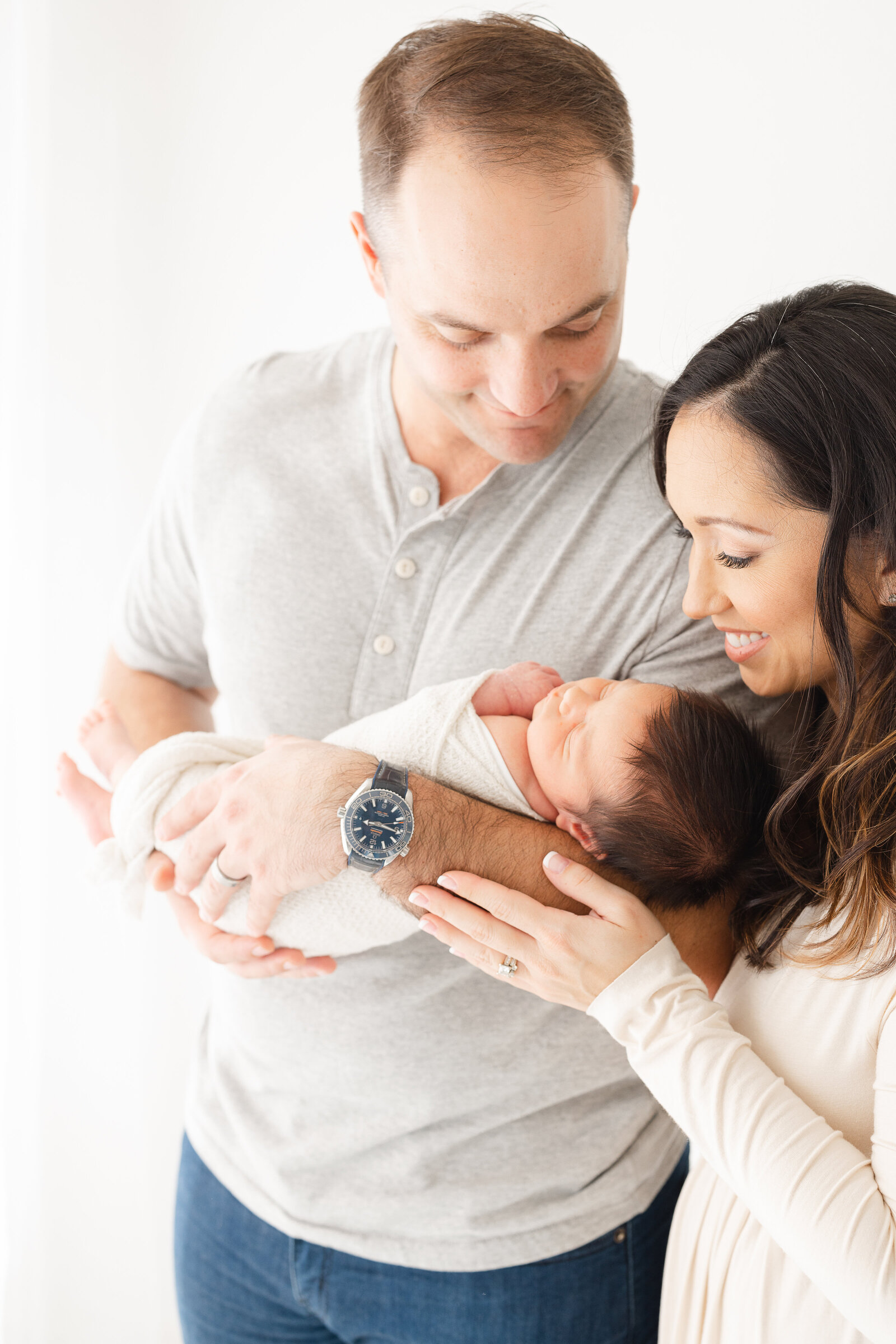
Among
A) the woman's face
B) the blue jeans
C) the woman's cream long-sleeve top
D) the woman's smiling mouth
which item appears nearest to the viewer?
the woman's cream long-sleeve top

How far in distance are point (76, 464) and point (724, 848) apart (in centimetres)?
172

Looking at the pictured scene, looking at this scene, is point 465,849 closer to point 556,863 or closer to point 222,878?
point 556,863

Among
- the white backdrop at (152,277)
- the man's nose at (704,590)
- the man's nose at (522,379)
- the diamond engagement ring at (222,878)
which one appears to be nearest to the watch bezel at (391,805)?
the diamond engagement ring at (222,878)

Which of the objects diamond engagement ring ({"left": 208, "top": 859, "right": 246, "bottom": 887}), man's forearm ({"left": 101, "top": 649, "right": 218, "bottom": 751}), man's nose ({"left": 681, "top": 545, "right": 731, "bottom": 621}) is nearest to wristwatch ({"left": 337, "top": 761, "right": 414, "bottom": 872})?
diamond engagement ring ({"left": 208, "top": 859, "right": 246, "bottom": 887})

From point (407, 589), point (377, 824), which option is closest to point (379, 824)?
point (377, 824)

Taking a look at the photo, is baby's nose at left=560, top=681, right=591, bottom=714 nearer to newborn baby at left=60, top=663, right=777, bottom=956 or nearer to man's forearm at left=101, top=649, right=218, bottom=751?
newborn baby at left=60, top=663, right=777, bottom=956

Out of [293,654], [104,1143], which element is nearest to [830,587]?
[293,654]

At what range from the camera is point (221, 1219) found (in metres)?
1.68

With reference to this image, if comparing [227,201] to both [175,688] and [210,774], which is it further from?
[210,774]

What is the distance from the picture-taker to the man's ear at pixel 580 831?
141 centimetres

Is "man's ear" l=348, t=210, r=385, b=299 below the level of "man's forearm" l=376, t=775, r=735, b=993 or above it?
above

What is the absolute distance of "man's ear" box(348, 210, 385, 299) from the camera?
5.01 feet

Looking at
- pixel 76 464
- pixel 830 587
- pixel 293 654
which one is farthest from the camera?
pixel 76 464

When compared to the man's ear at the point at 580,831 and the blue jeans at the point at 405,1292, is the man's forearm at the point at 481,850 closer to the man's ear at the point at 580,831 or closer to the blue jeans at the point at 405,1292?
the man's ear at the point at 580,831
